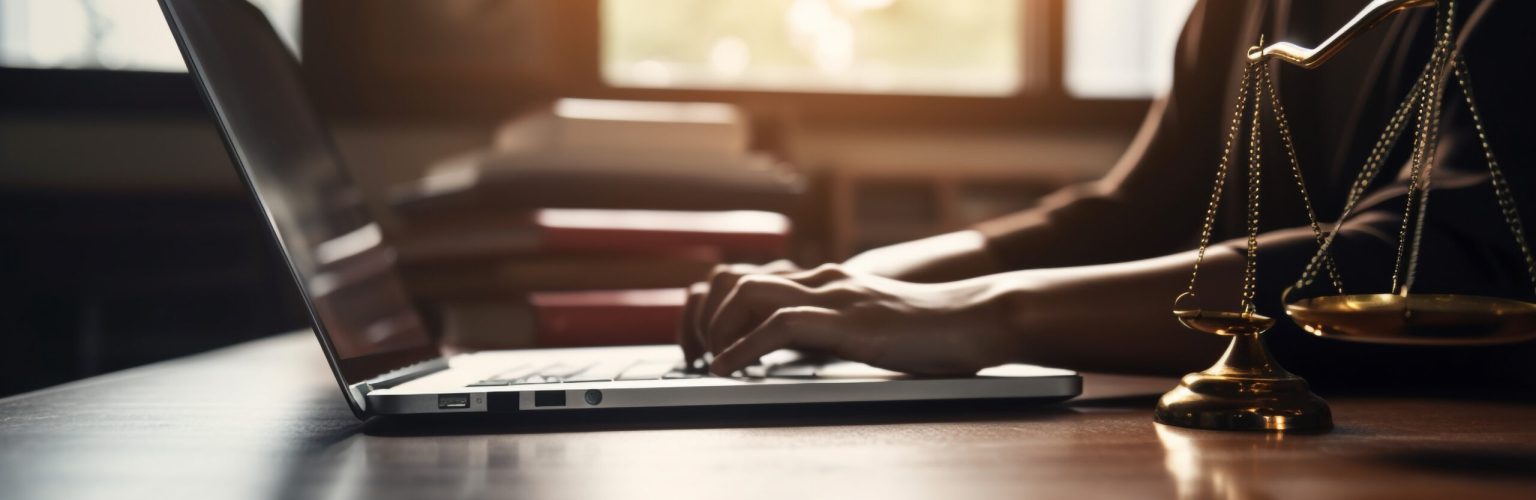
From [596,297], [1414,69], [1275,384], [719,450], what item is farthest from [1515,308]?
[596,297]

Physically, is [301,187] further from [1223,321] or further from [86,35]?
[86,35]

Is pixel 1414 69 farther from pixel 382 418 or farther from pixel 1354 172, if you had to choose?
pixel 382 418

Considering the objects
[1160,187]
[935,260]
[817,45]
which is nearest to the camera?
[935,260]

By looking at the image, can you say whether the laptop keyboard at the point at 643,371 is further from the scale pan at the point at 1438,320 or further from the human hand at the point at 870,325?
the scale pan at the point at 1438,320

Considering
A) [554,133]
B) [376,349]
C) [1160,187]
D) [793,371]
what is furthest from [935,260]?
[554,133]

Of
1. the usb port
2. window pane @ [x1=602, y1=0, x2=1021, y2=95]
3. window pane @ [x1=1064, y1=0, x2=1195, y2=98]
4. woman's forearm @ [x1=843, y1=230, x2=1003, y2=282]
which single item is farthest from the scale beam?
window pane @ [x1=1064, y1=0, x2=1195, y2=98]

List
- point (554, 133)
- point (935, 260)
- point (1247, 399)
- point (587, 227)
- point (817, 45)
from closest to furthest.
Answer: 1. point (1247, 399)
2. point (935, 260)
3. point (587, 227)
4. point (554, 133)
5. point (817, 45)

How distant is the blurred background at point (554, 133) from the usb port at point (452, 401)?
30.6 inches

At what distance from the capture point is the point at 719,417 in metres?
0.51

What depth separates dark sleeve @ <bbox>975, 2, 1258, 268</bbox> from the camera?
1.07 metres

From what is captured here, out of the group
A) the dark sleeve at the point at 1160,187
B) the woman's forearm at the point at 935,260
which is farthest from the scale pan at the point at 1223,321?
the dark sleeve at the point at 1160,187

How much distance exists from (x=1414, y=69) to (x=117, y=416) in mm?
762

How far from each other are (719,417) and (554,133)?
115cm

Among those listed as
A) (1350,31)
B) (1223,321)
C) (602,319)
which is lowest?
(602,319)
